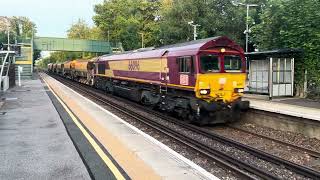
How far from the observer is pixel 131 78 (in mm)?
23484

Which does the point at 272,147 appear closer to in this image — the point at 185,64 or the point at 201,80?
the point at 201,80

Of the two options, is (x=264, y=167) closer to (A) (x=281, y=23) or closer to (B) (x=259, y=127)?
(B) (x=259, y=127)

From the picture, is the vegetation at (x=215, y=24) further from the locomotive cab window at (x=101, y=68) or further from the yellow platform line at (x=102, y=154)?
the yellow platform line at (x=102, y=154)

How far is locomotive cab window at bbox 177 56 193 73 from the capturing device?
15617mm

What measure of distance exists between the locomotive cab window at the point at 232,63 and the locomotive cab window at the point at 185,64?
4.41ft

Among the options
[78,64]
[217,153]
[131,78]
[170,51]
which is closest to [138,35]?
[78,64]

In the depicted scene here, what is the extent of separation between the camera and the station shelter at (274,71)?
66.3 ft

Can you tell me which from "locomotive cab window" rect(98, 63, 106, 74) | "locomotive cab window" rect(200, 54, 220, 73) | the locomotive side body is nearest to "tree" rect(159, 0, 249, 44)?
"locomotive cab window" rect(98, 63, 106, 74)

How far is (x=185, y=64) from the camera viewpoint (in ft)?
52.3

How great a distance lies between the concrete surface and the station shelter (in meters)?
10.3

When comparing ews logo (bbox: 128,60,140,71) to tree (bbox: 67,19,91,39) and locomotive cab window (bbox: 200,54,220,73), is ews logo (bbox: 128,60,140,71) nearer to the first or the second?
locomotive cab window (bbox: 200,54,220,73)

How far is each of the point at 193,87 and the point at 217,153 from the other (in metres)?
4.55

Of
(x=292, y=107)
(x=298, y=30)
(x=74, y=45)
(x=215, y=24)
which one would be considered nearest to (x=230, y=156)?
(x=292, y=107)

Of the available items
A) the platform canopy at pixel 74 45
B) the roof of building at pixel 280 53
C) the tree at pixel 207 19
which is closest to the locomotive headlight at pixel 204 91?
the roof of building at pixel 280 53
